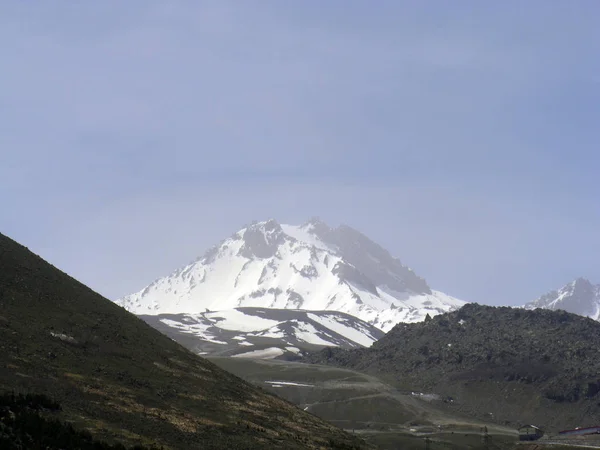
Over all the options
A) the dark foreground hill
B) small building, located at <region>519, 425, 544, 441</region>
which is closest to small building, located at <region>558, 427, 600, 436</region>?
small building, located at <region>519, 425, 544, 441</region>

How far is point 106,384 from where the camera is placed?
7650 cm

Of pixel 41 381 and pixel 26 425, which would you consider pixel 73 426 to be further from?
pixel 41 381

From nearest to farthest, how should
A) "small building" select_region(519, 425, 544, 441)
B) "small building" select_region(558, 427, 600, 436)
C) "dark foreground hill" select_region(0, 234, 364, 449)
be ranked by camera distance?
"dark foreground hill" select_region(0, 234, 364, 449) < "small building" select_region(519, 425, 544, 441) < "small building" select_region(558, 427, 600, 436)

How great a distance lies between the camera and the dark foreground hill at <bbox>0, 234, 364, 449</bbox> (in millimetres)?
60531

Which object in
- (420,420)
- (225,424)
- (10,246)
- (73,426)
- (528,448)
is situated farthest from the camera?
(420,420)

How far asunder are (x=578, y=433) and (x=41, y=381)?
144951 mm

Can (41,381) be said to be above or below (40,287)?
below

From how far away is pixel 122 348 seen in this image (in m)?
95.4

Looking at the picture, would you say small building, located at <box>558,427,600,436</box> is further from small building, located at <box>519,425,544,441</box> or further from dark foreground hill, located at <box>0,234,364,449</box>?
dark foreground hill, located at <box>0,234,364,449</box>

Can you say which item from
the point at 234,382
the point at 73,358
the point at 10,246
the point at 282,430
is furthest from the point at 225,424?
the point at 10,246

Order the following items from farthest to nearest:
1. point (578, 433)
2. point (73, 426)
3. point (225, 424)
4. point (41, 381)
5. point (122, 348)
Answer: point (578, 433) → point (122, 348) → point (225, 424) → point (41, 381) → point (73, 426)

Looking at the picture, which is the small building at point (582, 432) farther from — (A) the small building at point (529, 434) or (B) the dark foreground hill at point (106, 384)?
(B) the dark foreground hill at point (106, 384)

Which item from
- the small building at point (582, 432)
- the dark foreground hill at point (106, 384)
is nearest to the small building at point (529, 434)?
the small building at point (582, 432)

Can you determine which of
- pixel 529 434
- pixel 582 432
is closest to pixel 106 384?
pixel 529 434
